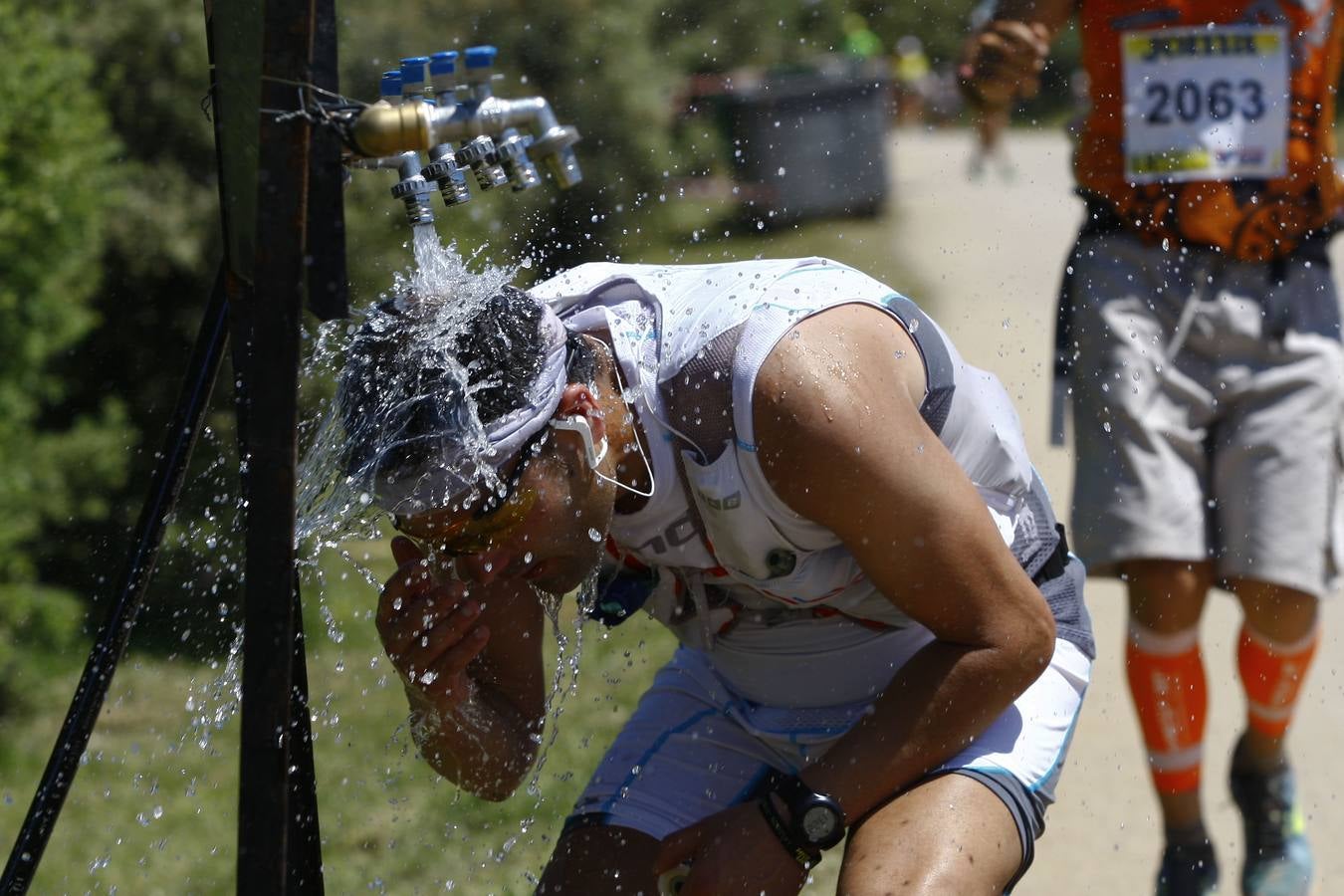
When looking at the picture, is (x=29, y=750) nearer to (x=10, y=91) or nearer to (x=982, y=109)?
(x=10, y=91)

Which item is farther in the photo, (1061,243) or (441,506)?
(1061,243)

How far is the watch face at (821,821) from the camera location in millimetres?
2160

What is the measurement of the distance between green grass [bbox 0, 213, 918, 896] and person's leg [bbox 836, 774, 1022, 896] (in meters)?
1.27

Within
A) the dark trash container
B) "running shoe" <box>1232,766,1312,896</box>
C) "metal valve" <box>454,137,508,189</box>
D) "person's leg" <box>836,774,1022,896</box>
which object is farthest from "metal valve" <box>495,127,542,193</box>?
the dark trash container

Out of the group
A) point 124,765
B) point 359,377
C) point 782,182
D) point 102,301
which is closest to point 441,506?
Answer: point 359,377

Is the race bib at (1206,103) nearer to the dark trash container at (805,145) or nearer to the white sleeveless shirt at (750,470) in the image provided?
the white sleeveless shirt at (750,470)

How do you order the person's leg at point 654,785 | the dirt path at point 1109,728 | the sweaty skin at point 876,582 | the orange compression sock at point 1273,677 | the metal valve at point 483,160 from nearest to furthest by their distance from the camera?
the metal valve at point 483,160
the sweaty skin at point 876,582
the person's leg at point 654,785
the orange compression sock at point 1273,677
the dirt path at point 1109,728

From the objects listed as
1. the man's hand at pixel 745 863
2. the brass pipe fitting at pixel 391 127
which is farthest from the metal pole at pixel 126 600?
the man's hand at pixel 745 863

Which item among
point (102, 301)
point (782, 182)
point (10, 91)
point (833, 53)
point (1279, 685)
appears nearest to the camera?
point (1279, 685)

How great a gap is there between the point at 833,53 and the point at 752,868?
612 inches

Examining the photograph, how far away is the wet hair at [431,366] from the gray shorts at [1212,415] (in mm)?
1821

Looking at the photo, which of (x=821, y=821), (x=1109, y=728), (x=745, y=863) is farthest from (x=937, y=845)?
(x=1109, y=728)

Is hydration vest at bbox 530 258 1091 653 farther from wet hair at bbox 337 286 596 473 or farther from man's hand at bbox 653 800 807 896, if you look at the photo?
man's hand at bbox 653 800 807 896

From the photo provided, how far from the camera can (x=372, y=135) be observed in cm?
169
